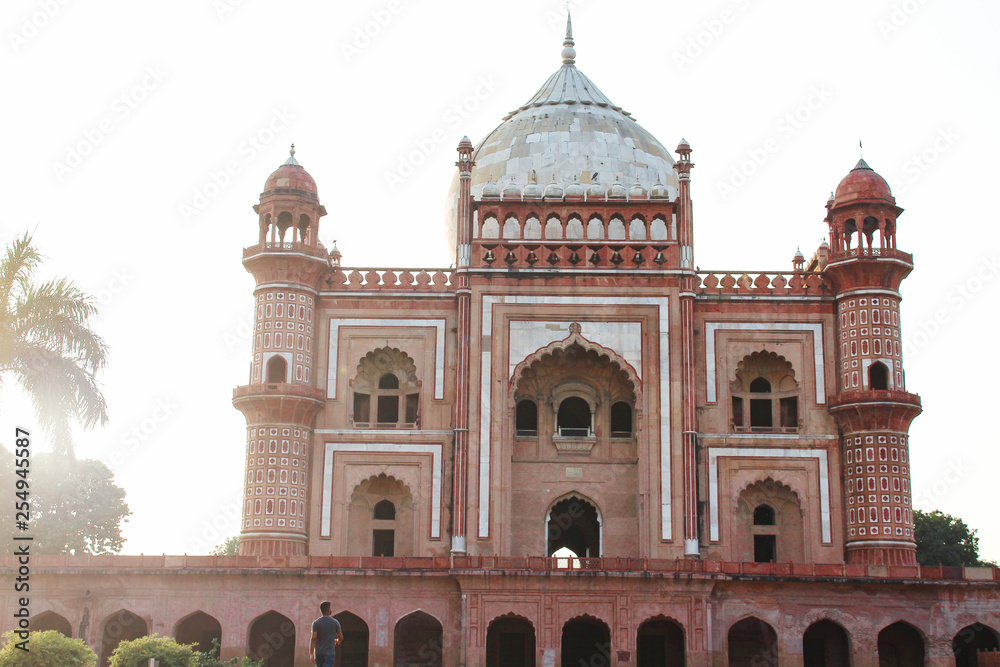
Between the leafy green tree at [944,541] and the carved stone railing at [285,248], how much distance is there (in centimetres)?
2667

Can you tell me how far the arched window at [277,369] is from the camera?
1300 inches

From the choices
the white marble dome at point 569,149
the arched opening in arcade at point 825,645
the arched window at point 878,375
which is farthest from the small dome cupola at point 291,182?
the arched opening in arcade at point 825,645

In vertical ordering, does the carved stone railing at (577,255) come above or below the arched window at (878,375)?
above

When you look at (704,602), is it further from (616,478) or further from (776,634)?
(616,478)

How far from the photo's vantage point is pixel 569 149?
38594 mm

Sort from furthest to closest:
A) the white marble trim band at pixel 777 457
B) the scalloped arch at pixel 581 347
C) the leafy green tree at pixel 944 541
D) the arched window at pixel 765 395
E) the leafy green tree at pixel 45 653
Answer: the leafy green tree at pixel 944 541 < the arched window at pixel 765 395 < the scalloped arch at pixel 581 347 < the white marble trim band at pixel 777 457 < the leafy green tree at pixel 45 653

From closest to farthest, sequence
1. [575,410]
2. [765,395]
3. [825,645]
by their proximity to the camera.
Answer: [825,645] → [765,395] → [575,410]

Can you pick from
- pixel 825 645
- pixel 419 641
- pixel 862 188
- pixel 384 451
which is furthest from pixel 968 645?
pixel 384 451

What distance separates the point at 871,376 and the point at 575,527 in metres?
9.14

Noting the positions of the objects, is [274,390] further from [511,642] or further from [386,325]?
[511,642]

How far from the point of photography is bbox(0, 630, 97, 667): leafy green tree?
20.8 metres

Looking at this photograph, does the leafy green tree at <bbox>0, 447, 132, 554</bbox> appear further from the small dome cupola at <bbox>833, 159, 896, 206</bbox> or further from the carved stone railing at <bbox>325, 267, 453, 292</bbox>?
the small dome cupola at <bbox>833, 159, 896, 206</bbox>

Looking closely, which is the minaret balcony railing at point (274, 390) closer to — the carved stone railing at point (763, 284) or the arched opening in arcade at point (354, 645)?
the arched opening in arcade at point (354, 645)

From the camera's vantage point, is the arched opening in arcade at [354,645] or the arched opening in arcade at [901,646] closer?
the arched opening in arcade at [901,646]
